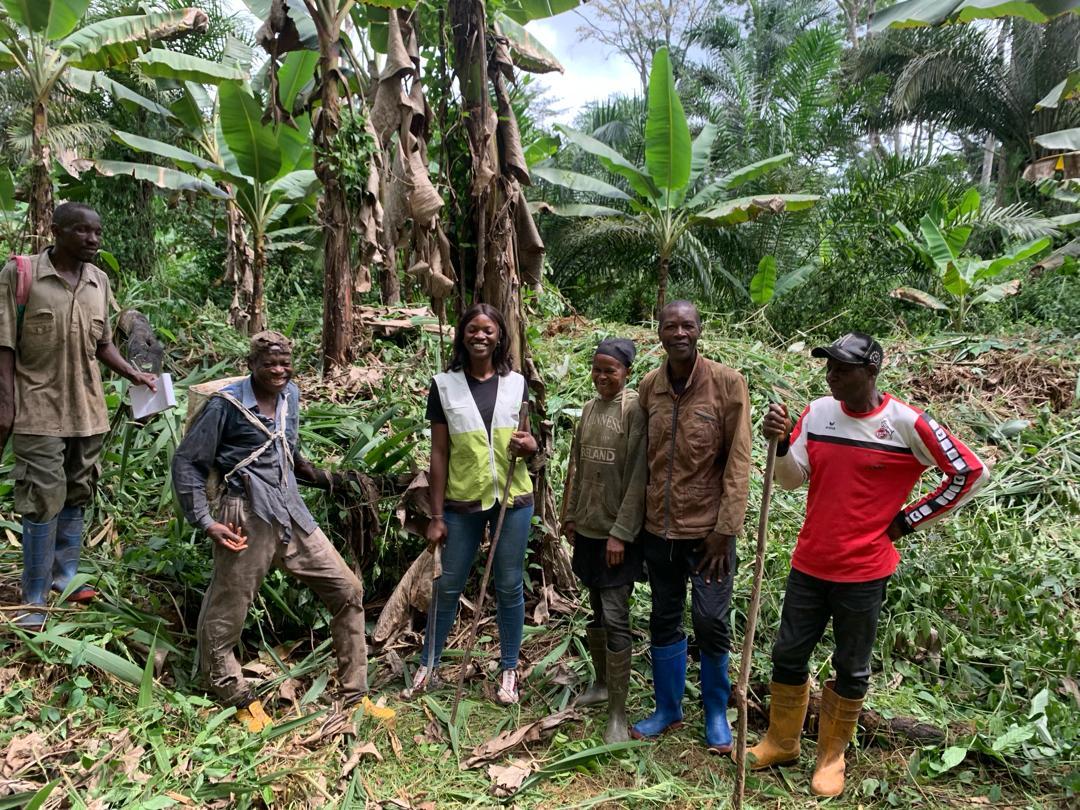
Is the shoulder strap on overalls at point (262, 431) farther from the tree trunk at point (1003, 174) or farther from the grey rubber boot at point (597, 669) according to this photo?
the tree trunk at point (1003, 174)

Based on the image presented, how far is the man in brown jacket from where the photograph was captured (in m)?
3.10

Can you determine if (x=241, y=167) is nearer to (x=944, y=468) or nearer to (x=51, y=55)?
(x=51, y=55)

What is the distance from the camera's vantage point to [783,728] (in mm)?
3137

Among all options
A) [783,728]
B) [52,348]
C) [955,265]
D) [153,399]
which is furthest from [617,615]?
[955,265]

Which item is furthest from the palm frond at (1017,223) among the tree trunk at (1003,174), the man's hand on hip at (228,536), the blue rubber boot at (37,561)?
the blue rubber boot at (37,561)

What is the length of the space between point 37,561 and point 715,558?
305 centimetres

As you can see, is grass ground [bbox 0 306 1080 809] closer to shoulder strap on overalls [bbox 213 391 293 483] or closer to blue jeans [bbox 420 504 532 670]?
blue jeans [bbox 420 504 532 670]

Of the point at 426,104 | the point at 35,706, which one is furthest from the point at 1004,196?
the point at 35,706

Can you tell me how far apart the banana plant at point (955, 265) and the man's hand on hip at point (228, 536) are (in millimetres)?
8445

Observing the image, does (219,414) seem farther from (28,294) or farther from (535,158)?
(535,158)

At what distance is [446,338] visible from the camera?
21.3 feet

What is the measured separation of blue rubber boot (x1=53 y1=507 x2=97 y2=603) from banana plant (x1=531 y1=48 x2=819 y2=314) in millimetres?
6382

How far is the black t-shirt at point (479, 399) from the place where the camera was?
137 inches

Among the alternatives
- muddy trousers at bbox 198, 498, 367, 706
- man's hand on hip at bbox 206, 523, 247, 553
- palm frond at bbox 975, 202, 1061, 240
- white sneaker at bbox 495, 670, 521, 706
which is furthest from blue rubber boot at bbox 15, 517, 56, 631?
palm frond at bbox 975, 202, 1061, 240
